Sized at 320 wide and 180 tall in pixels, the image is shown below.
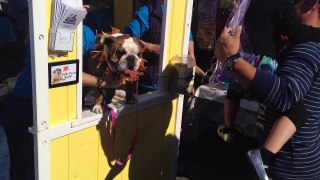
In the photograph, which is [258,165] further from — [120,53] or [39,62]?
[39,62]

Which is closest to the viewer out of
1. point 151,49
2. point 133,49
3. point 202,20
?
point 133,49

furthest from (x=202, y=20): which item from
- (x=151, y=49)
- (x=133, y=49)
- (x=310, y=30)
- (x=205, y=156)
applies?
(x=310, y=30)

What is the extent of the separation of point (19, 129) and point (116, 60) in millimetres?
770

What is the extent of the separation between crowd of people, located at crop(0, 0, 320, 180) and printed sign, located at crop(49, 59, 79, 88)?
0.55 ft

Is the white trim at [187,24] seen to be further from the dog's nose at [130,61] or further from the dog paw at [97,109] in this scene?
the dog paw at [97,109]

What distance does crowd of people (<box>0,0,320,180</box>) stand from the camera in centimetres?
146

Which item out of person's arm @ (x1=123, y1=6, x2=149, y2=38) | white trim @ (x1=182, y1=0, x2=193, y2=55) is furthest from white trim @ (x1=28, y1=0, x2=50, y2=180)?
white trim @ (x1=182, y1=0, x2=193, y2=55)

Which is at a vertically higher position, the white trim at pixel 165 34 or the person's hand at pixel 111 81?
the white trim at pixel 165 34

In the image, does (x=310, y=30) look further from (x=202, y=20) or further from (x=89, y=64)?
(x=202, y=20)

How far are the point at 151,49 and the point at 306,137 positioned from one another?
4.11ft

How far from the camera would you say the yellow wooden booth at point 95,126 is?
1.65m

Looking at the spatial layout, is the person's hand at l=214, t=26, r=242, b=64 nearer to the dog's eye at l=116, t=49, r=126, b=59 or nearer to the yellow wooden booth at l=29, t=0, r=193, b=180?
the dog's eye at l=116, t=49, r=126, b=59

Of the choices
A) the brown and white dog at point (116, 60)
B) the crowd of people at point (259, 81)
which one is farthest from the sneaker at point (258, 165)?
the brown and white dog at point (116, 60)

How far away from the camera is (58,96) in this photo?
1.77 m
